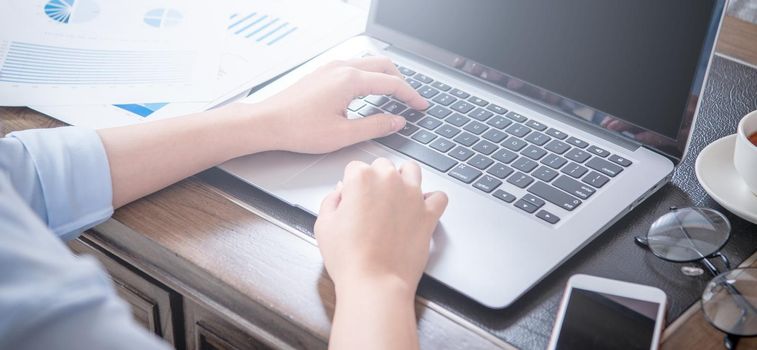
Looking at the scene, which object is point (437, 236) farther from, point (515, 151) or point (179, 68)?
point (179, 68)

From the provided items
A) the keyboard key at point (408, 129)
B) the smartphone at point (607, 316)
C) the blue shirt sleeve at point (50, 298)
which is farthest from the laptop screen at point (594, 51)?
the blue shirt sleeve at point (50, 298)

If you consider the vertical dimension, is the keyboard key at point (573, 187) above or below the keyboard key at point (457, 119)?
below

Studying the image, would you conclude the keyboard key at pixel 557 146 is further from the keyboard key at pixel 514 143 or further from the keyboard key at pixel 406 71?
the keyboard key at pixel 406 71

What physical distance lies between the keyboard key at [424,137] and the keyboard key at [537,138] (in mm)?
98

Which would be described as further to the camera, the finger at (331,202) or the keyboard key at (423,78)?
the keyboard key at (423,78)

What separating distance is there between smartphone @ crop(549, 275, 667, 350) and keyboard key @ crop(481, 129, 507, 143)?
0.22 meters

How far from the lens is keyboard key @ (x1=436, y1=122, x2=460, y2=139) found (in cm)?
84

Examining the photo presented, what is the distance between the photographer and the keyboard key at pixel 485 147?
818 mm

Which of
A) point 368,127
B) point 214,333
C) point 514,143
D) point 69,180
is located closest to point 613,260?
point 514,143

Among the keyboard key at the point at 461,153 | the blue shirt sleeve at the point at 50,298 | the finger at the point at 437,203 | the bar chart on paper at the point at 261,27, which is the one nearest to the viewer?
the blue shirt sleeve at the point at 50,298

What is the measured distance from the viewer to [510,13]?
873mm

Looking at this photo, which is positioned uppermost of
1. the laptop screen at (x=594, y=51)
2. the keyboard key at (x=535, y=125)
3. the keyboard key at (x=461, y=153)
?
the laptop screen at (x=594, y=51)

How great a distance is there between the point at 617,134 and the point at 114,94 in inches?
21.0

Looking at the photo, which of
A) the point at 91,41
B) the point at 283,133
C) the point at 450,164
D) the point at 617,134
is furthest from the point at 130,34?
the point at 617,134
